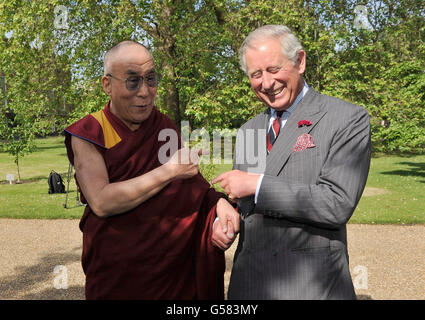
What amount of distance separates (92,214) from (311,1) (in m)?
10.9

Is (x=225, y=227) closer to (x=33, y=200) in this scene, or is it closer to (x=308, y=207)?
(x=308, y=207)

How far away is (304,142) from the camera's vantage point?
84.9 inches

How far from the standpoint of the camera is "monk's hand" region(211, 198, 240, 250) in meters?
2.31

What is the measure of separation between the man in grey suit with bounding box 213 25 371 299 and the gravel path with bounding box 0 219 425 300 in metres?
4.16

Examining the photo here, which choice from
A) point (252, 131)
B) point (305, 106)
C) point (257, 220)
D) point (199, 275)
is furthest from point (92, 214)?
point (305, 106)

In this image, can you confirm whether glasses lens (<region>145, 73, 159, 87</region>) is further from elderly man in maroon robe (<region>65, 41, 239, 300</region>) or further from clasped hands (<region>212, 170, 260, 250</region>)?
clasped hands (<region>212, 170, 260, 250</region>)

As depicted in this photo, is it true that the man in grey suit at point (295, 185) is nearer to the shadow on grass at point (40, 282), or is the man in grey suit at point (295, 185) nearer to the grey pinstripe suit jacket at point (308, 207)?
the grey pinstripe suit jacket at point (308, 207)

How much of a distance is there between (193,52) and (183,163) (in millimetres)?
9411

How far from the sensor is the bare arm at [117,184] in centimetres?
206

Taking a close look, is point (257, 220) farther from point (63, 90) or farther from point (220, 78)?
point (63, 90)

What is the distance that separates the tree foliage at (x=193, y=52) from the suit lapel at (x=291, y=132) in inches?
294

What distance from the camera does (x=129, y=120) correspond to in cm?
236

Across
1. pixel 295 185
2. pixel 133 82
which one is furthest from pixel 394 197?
pixel 133 82

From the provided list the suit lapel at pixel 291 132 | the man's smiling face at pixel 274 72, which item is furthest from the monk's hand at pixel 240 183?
the man's smiling face at pixel 274 72
